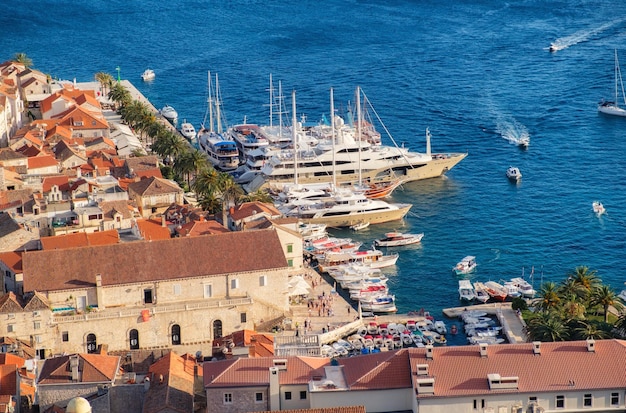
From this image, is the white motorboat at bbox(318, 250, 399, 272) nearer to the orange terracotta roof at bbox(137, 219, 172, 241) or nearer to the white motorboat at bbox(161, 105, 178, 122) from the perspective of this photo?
the orange terracotta roof at bbox(137, 219, 172, 241)

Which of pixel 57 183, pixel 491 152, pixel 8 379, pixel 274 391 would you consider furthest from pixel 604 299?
pixel 491 152

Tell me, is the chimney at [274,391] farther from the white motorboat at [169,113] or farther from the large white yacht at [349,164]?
the white motorboat at [169,113]

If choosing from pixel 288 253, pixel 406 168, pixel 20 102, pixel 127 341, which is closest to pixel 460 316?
pixel 288 253

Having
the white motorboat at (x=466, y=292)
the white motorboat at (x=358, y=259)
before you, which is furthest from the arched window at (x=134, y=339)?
the white motorboat at (x=466, y=292)

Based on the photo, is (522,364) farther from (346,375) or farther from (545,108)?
(545,108)

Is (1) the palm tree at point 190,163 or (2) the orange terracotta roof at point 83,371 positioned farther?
(1) the palm tree at point 190,163

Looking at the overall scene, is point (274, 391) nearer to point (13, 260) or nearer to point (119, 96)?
point (13, 260)
